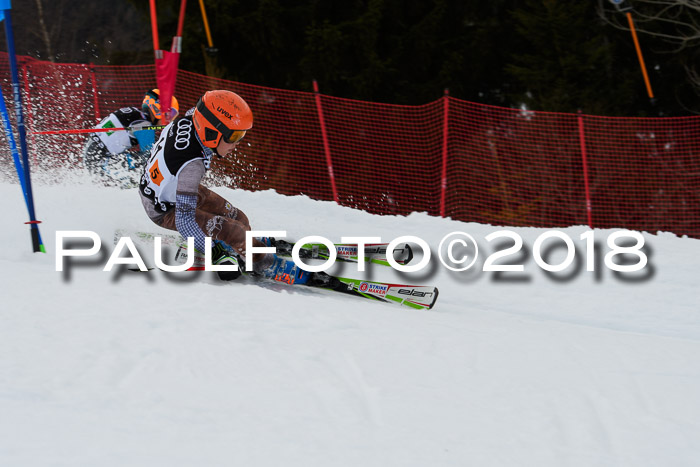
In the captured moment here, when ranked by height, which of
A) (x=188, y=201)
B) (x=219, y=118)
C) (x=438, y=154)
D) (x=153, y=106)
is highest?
(x=153, y=106)

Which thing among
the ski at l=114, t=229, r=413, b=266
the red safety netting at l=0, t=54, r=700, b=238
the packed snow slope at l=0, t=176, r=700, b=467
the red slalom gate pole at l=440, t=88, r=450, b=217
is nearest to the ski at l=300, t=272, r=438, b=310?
the packed snow slope at l=0, t=176, r=700, b=467

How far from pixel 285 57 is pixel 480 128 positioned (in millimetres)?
5128

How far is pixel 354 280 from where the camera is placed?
17.7 ft

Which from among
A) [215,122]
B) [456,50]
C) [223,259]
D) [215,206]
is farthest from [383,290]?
[456,50]

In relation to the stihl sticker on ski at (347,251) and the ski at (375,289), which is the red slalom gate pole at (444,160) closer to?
the stihl sticker on ski at (347,251)

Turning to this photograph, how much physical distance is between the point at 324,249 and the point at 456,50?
9.34 meters

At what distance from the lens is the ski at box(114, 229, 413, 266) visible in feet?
19.4

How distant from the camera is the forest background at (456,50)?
41.5 feet

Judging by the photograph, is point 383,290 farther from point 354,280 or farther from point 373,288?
point 354,280

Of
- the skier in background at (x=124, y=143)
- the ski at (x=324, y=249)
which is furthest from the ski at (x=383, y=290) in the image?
the skier in background at (x=124, y=143)

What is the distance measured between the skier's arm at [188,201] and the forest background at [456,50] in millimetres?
8487

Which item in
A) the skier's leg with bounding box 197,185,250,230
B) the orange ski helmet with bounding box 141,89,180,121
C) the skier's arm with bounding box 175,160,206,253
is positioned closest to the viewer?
the skier's arm with bounding box 175,160,206,253

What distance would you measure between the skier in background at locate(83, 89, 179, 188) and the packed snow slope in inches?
99.1

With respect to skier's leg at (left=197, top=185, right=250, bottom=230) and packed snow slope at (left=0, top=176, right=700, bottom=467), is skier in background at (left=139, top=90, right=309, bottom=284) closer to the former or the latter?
skier's leg at (left=197, top=185, right=250, bottom=230)
